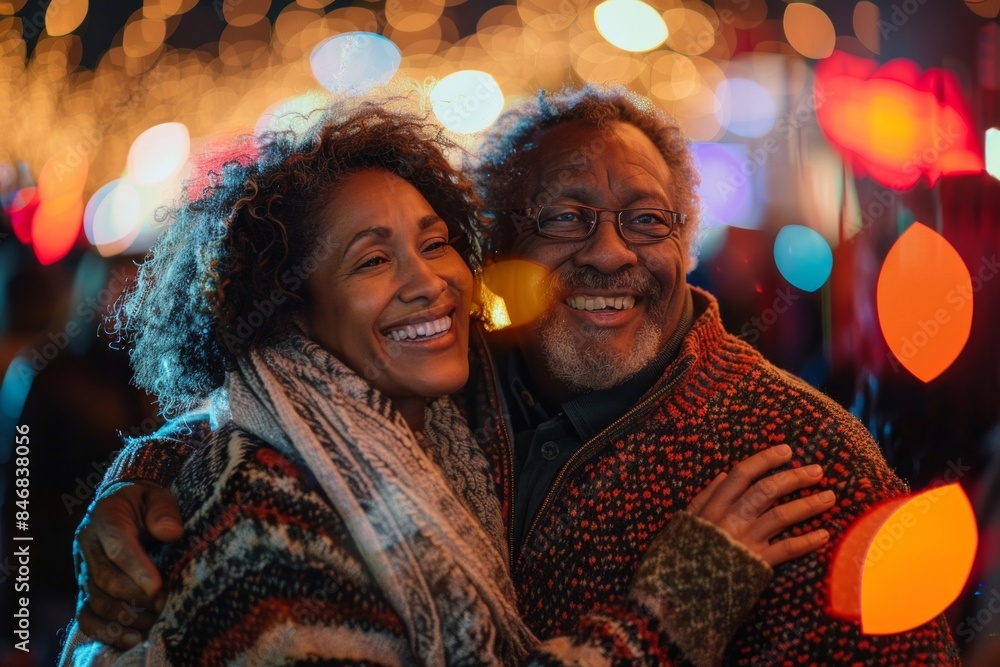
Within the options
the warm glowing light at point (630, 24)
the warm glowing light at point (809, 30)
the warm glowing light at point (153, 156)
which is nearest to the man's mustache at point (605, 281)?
the warm glowing light at point (809, 30)

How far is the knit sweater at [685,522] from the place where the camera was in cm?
167

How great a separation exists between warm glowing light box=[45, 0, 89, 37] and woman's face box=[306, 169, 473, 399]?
2.01 metres

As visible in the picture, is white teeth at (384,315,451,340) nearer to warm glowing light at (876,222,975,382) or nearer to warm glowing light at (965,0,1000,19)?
warm glowing light at (876,222,975,382)

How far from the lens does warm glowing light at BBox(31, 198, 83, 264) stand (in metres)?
3.12

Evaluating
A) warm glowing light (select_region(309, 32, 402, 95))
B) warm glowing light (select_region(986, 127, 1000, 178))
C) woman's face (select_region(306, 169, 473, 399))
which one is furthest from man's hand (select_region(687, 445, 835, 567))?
warm glowing light (select_region(309, 32, 402, 95))

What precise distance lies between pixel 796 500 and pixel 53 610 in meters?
2.57

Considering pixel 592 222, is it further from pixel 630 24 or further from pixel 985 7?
pixel 630 24

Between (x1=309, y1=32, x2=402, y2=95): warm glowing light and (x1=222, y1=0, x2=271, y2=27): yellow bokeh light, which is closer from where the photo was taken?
(x1=222, y1=0, x2=271, y2=27): yellow bokeh light

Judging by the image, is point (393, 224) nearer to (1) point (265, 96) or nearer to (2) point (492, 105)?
(2) point (492, 105)

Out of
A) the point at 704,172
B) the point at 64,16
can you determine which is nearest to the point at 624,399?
the point at 704,172

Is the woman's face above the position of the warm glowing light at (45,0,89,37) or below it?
below

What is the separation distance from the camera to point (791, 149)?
12.9 feet

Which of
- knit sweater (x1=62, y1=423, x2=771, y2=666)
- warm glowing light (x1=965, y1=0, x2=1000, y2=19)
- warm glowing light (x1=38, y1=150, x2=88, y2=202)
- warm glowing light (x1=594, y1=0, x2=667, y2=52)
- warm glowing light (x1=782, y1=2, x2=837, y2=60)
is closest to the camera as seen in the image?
knit sweater (x1=62, y1=423, x2=771, y2=666)

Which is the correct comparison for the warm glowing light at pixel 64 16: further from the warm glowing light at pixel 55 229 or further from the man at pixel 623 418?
the man at pixel 623 418
